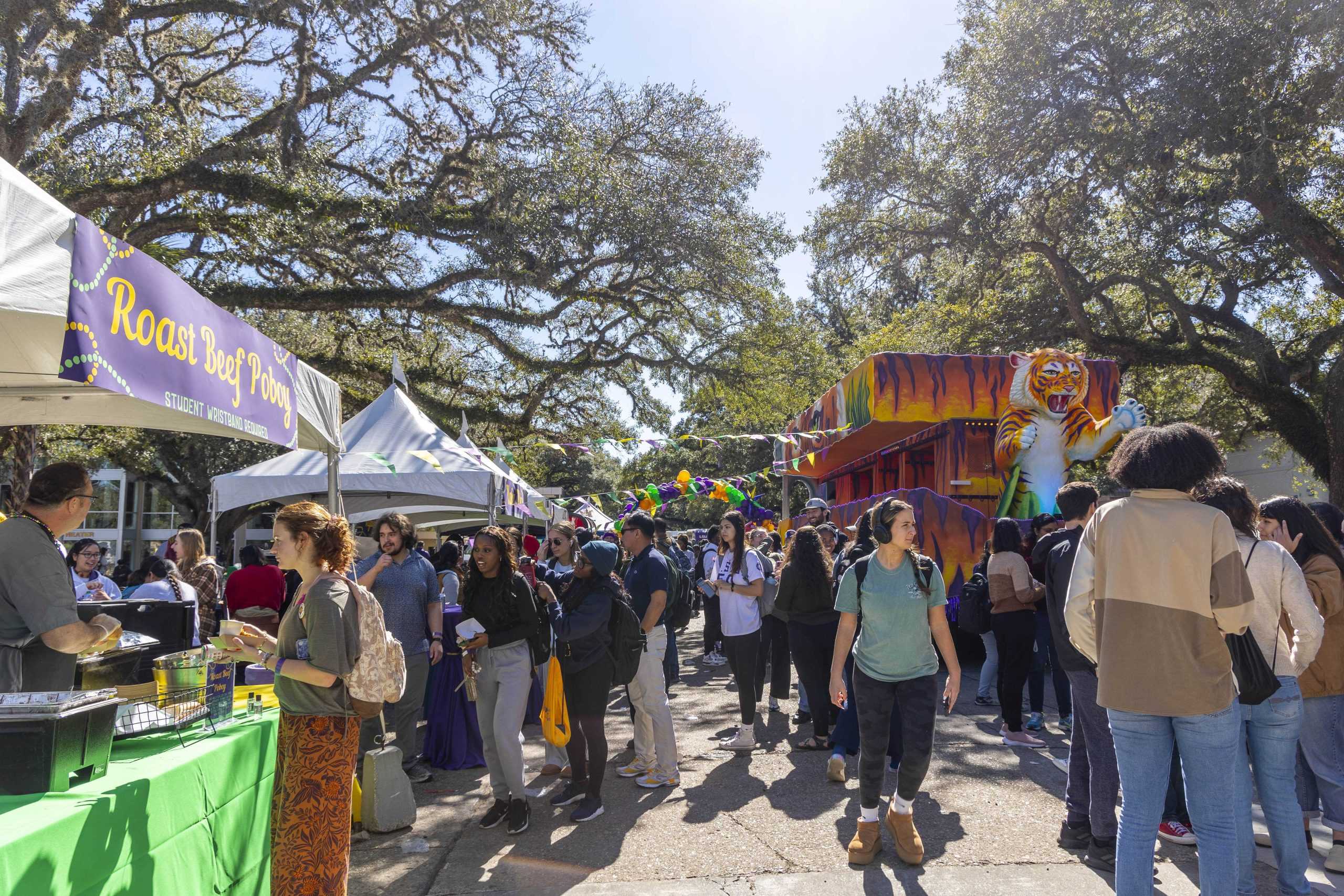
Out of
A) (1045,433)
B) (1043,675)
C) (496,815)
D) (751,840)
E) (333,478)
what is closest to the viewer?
(751,840)

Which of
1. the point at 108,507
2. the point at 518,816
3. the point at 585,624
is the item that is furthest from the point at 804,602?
the point at 108,507

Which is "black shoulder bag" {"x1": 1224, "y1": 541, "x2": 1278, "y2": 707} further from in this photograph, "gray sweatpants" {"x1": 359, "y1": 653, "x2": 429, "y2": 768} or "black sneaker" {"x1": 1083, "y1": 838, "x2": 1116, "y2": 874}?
"gray sweatpants" {"x1": 359, "y1": 653, "x2": 429, "y2": 768}

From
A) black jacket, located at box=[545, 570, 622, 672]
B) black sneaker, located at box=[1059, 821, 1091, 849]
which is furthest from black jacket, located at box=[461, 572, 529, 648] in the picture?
black sneaker, located at box=[1059, 821, 1091, 849]

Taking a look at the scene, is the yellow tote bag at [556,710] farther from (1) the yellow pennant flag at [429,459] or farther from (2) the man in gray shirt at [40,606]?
(1) the yellow pennant flag at [429,459]

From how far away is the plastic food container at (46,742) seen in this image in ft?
8.02

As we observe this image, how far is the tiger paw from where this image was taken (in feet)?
37.4

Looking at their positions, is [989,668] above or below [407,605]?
below

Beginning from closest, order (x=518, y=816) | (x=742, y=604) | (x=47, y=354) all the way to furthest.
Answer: (x=47, y=354)
(x=518, y=816)
(x=742, y=604)

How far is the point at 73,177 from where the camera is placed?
1101cm

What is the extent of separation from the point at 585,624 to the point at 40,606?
2740 millimetres

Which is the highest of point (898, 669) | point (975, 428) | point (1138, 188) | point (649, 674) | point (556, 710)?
point (1138, 188)

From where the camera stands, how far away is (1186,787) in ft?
10.1

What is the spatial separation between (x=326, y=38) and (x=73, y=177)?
162 inches

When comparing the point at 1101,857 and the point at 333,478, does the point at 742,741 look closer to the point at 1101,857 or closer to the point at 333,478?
the point at 1101,857
